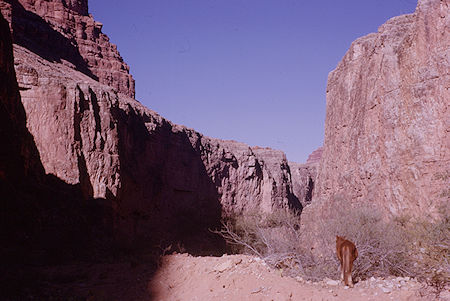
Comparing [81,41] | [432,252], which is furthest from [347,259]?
[81,41]

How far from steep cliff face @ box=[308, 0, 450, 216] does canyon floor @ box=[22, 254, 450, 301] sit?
8.60m

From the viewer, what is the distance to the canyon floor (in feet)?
21.7

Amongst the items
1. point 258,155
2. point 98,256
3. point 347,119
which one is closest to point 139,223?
point 98,256

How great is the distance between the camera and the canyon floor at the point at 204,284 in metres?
6.61

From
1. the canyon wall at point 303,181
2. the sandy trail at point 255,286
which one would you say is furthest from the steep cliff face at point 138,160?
the canyon wall at point 303,181

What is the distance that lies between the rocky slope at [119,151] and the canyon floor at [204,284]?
5613mm

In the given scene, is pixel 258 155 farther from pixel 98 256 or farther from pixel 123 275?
pixel 123 275

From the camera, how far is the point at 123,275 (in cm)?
941

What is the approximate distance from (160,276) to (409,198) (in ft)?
43.4

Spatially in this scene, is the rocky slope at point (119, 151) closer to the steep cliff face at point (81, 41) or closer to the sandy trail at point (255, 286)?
the steep cliff face at point (81, 41)

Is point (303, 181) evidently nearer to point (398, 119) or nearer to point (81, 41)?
point (81, 41)

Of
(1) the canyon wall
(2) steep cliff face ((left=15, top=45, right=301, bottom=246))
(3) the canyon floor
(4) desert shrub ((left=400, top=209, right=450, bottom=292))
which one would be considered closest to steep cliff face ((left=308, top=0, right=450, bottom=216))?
(4) desert shrub ((left=400, top=209, right=450, bottom=292))

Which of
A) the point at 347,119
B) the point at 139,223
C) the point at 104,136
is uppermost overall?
the point at 347,119

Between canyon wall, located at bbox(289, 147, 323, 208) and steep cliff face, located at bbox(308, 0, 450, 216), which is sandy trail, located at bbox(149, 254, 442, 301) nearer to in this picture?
steep cliff face, located at bbox(308, 0, 450, 216)
